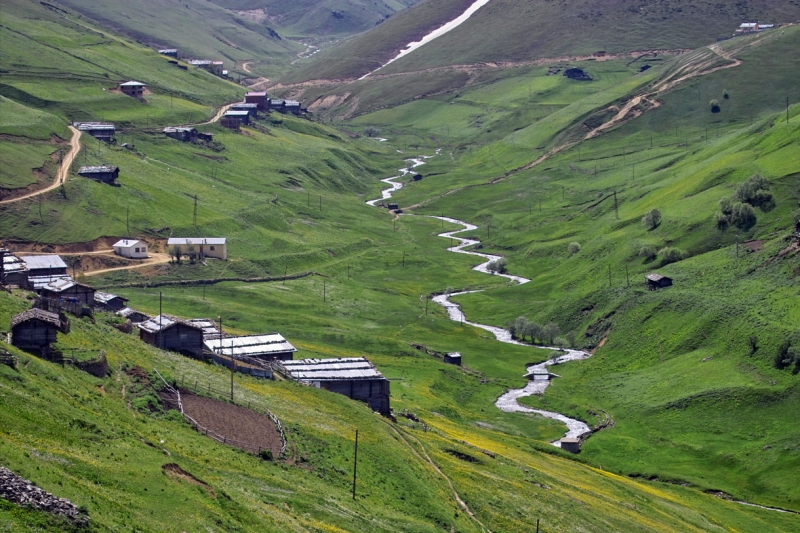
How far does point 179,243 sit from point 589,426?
80069mm

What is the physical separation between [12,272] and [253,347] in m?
29.6

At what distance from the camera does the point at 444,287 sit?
18925cm

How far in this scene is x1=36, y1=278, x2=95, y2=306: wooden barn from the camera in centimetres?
10362

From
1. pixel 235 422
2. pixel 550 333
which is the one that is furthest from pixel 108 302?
pixel 550 333

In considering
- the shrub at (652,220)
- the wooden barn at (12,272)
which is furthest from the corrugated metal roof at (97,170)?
the shrub at (652,220)

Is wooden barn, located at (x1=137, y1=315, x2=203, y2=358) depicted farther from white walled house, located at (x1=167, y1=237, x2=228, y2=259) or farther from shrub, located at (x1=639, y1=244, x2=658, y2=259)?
shrub, located at (x1=639, y1=244, x2=658, y2=259)

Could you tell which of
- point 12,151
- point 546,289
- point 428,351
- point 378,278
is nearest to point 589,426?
point 428,351

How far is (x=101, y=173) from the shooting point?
18662 centimetres

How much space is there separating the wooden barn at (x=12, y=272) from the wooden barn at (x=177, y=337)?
2194 centimetres

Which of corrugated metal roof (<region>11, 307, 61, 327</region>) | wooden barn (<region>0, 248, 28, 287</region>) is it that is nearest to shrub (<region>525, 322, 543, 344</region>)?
wooden barn (<region>0, 248, 28, 287</region>)

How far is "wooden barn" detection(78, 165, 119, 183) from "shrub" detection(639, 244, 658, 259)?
9398 centimetres

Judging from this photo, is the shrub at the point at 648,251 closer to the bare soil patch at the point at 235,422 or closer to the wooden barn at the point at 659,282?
the wooden barn at the point at 659,282

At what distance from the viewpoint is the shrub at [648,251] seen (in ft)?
569

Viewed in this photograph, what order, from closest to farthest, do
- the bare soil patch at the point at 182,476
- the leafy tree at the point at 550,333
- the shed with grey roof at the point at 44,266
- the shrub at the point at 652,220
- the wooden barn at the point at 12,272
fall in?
1. the bare soil patch at the point at 182,476
2. the wooden barn at the point at 12,272
3. the shed with grey roof at the point at 44,266
4. the leafy tree at the point at 550,333
5. the shrub at the point at 652,220
